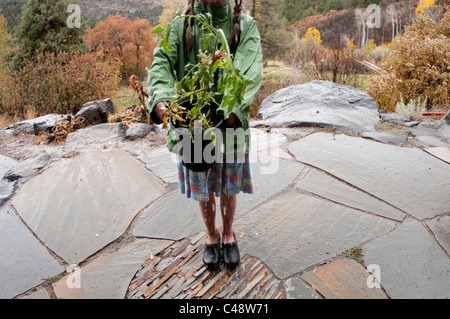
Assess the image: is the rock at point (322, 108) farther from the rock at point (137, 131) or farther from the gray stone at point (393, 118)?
the rock at point (137, 131)

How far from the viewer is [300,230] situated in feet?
6.84

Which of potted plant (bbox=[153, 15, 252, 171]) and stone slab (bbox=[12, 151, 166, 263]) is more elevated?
potted plant (bbox=[153, 15, 252, 171])

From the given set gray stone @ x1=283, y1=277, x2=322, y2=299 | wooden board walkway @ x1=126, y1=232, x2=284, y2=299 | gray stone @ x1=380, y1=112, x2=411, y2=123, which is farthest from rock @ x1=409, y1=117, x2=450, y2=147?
wooden board walkway @ x1=126, y1=232, x2=284, y2=299

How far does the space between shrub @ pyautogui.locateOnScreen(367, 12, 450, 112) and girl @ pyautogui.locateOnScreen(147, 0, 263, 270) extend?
180 inches

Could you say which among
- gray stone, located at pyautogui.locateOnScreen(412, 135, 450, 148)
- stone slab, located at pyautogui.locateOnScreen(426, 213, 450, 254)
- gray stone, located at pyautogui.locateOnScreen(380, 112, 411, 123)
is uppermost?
gray stone, located at pyautogui.locateOnScreen(380, 112, 411, 123)

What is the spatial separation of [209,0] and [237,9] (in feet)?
0.49

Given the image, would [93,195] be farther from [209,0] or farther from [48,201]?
[209,0]

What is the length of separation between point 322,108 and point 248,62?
303cm

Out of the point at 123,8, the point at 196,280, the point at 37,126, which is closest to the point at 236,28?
the point at 196,280

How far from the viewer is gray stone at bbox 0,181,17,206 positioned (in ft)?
8.53

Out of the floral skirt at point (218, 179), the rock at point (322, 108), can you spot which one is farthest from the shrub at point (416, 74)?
the floral skirt at point (218, 179)

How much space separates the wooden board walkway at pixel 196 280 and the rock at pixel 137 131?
195 cm

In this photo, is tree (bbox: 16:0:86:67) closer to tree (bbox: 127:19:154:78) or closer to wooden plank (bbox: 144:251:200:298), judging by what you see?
tree (bbox: 127:19:154:78)

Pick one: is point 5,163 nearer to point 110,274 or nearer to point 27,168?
point 27,168
